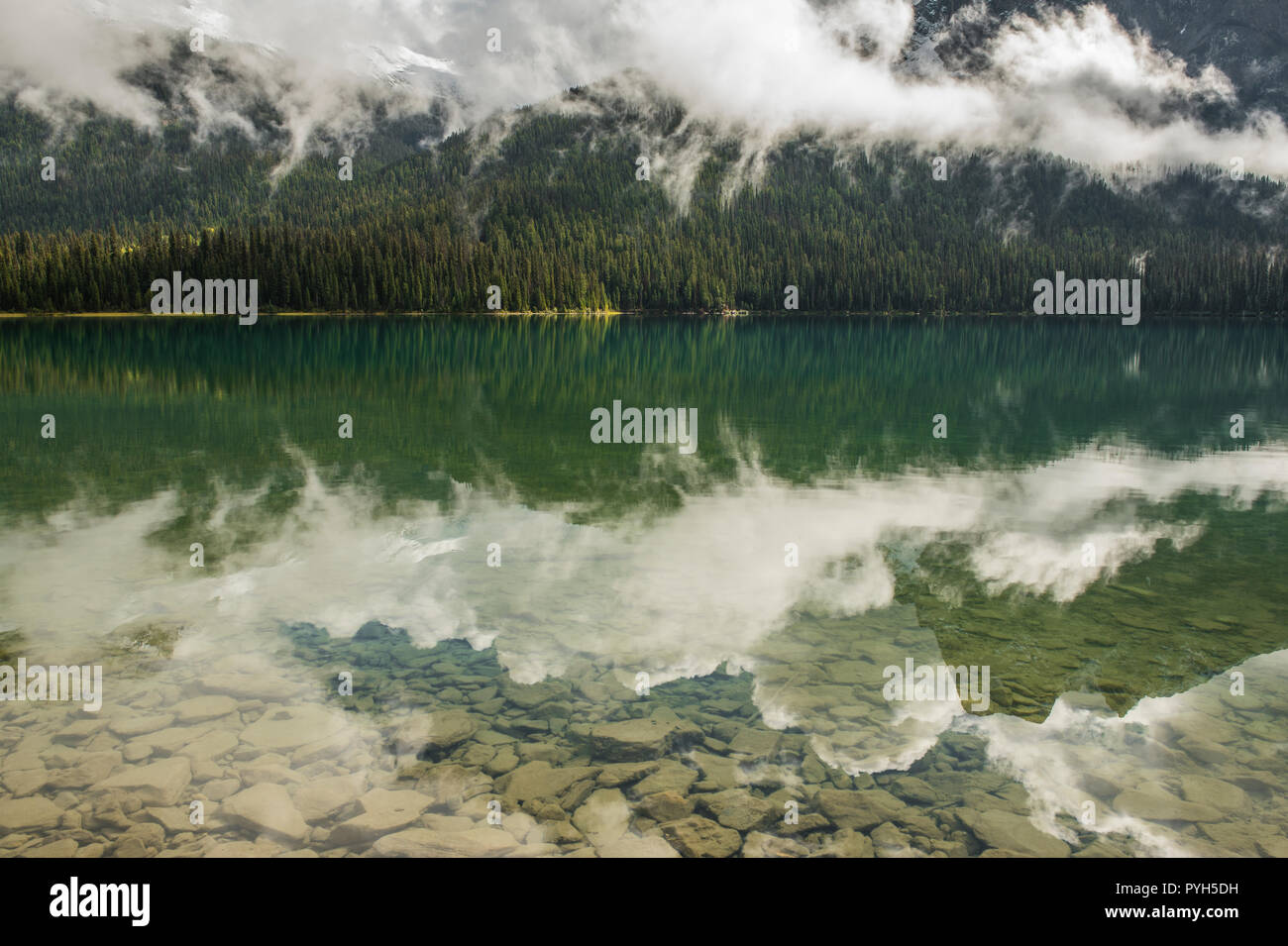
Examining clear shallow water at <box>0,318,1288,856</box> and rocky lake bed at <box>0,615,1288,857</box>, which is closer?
rocky lake bed at <box>0,615,1288,857</box>

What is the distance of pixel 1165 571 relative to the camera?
1669cm

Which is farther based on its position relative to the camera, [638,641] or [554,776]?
[638,641]

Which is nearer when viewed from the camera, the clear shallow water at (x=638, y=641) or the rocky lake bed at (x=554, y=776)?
the rocky lake bed at (x=554, y=776)

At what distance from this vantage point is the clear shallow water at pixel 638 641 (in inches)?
345

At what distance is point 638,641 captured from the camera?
12898 mm

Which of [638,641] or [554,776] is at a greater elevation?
[638,641]

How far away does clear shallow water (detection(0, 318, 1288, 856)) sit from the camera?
28.7ft
